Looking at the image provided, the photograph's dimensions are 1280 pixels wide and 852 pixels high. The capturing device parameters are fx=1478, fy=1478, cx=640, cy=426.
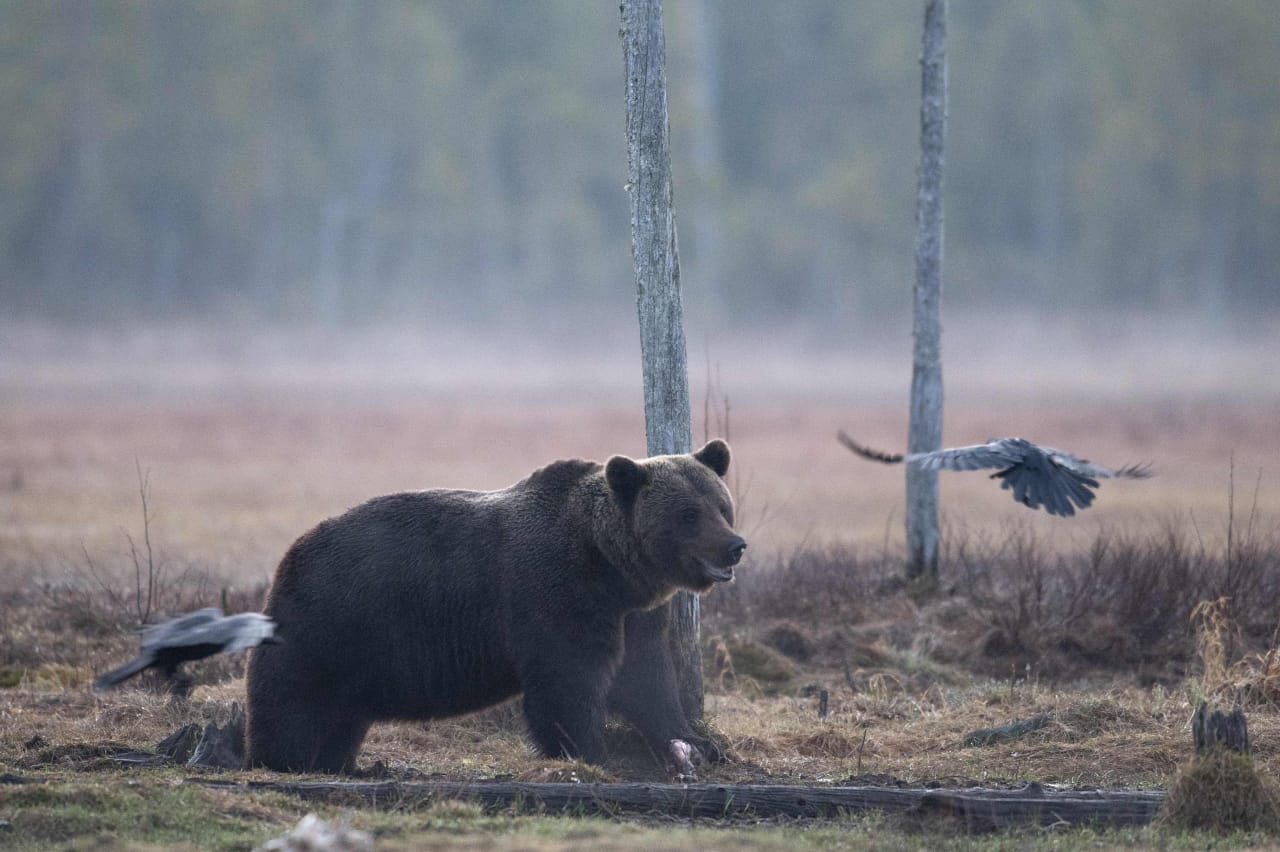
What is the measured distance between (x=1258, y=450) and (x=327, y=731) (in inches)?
1021

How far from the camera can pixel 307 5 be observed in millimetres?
60750

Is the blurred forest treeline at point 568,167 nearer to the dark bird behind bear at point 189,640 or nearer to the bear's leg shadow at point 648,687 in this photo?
the bear's leg shadow at point 648,687

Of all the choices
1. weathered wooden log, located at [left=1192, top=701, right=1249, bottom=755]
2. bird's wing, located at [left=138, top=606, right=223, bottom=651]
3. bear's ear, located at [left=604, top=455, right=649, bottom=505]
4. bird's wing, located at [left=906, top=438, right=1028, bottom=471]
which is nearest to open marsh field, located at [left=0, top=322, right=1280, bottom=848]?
weathered wooden log, located at [left=1192, top=701, right=1249, bottom=755]

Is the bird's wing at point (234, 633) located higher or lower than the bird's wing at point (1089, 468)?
lower

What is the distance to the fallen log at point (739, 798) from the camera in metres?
7.17

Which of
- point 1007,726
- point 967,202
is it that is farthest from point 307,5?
point 1007,726

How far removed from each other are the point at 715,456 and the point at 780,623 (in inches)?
173

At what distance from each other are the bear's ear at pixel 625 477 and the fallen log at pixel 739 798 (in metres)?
1.73


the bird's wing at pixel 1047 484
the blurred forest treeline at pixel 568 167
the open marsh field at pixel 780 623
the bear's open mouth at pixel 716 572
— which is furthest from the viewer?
the blurred forest treeline at pixel 568 167

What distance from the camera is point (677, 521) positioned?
8375 mm

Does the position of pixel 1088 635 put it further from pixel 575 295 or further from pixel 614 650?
pixel 575 295

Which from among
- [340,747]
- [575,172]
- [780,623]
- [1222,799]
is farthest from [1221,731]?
[575,172]

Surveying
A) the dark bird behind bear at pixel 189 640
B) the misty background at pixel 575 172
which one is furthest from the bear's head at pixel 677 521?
the misty background at pixel 575 172

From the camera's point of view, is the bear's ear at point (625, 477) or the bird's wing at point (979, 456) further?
the bird's wing at point (979, 456)
